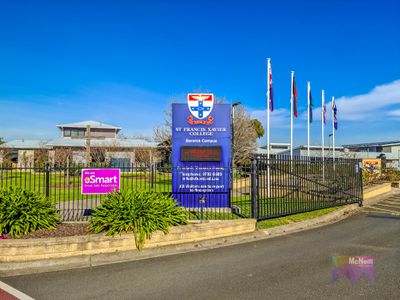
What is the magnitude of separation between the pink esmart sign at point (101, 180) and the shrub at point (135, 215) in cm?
105

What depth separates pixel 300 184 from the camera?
11164 millimetres

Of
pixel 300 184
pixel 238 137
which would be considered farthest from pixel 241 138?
Answer: pixel 300 184

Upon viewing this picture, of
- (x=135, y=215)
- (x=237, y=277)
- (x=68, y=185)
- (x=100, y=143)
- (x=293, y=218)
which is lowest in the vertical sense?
(x=237, y=277)

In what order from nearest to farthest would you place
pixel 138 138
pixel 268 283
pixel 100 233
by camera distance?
pixel 268 283 < pixel 100 233 < pixel 138 138

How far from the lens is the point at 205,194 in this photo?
414 inches

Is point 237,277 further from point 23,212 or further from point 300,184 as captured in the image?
point 300,184

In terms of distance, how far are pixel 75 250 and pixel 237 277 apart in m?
3.27

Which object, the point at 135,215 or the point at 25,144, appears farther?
the point at 25,144

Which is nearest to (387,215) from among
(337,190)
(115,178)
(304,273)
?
(337,190)

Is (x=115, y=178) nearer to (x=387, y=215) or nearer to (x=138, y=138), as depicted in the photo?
(x=387, y=215)

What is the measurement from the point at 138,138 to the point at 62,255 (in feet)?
157

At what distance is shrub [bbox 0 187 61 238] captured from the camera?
21.7 ft

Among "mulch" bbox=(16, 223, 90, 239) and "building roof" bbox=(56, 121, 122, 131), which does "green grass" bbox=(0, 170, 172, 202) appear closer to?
"mulch" bbox=(16, 223, 90, 239)

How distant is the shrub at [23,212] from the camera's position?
6628mm
